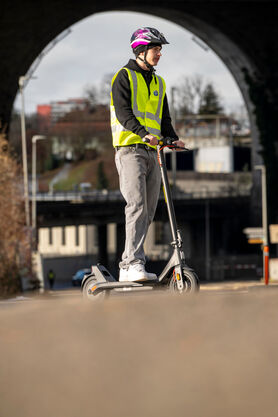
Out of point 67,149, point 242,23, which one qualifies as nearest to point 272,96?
point 242,23

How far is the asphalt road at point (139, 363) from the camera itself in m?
1.45

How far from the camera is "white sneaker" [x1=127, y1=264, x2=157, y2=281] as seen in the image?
5547 millimetres

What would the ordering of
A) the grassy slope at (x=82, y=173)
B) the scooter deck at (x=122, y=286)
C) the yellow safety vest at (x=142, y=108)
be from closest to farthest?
the scooter deck at (x=122, y=286), the yellow safety vest at (x=142, y=108), the grassy slope at (x=82, y=173)

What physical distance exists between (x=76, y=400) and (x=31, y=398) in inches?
2.9

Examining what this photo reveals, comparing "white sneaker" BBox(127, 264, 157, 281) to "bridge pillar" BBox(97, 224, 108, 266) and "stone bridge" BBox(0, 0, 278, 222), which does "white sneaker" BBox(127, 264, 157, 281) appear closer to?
"stone bridge" BBox(0, 0, 278, 222)

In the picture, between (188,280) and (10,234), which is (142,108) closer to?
(188,280)

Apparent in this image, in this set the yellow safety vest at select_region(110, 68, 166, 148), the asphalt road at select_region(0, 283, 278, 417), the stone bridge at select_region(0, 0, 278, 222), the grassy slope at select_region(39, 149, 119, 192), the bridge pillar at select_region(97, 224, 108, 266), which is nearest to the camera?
the asphalt road at select_region(0, 283, 278, 417)

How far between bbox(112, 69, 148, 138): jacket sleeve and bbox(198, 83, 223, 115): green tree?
105453mm

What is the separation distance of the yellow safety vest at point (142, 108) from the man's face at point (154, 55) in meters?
0.11

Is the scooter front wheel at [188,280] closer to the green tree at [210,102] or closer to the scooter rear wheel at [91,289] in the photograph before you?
the scooter rear wheel at [91,289]

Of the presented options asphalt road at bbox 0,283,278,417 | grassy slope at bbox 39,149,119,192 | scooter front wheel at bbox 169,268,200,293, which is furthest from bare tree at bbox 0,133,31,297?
grassy slope at bbox 39,149,119,192

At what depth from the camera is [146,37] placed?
5.63 metres

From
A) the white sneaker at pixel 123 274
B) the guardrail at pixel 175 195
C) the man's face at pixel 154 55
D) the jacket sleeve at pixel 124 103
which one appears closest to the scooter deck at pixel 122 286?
the white sneaker at pixel 123 274

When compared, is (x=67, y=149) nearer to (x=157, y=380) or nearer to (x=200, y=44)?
(x=200, y=44)
